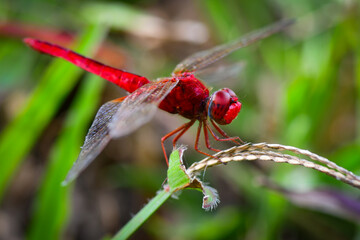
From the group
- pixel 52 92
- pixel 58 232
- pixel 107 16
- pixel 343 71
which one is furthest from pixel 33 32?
pixel 343 71

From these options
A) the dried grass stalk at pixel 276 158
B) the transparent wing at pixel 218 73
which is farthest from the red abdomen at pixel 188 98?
the dried grass stalk at pixel 276 158

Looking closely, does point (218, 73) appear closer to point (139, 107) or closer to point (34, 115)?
point (139, 107)

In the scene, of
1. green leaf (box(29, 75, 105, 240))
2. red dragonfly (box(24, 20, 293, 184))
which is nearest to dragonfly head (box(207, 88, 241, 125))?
red dragonfly (box(24, 20, 293, 184))

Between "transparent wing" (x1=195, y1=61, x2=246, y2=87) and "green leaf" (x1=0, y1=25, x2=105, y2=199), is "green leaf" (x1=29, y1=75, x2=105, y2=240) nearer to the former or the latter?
"green leaf" (x1=0, y1=25, x2=105, y2=199)

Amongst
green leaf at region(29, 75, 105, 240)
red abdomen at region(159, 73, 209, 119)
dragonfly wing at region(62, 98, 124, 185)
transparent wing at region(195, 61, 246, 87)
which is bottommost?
green leaf at region(29, 75, 105, 240)

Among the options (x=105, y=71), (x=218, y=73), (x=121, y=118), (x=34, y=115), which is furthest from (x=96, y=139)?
(x=218, y=73)

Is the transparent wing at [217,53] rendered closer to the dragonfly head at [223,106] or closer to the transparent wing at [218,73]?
the transparent wing at [218,73]
